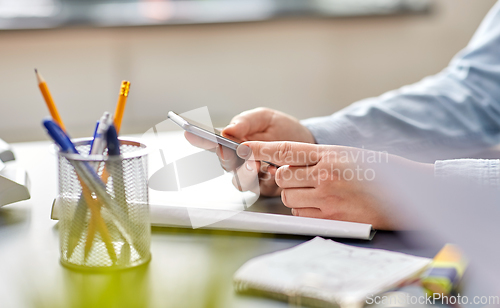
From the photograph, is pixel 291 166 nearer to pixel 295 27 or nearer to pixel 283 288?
pixel 283 288

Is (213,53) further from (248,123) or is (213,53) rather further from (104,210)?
(104,210)

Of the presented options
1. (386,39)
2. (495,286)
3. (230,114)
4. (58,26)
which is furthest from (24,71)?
(495,286)

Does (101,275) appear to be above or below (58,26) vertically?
below

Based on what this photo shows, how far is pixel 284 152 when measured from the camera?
597 millimetres

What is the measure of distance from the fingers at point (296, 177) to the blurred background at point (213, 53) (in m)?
1.55

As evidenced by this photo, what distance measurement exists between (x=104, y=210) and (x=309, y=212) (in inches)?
10.1

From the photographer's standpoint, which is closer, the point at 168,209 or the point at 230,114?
the point at 168,209

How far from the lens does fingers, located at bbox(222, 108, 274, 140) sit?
0.79m

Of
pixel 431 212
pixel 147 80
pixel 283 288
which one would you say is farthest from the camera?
pixel 147 80

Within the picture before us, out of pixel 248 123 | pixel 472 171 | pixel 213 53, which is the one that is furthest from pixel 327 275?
pixel 213 53

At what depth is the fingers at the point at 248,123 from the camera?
2.59 feet

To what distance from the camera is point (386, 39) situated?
7.80 feet

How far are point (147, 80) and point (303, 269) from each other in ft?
6.32

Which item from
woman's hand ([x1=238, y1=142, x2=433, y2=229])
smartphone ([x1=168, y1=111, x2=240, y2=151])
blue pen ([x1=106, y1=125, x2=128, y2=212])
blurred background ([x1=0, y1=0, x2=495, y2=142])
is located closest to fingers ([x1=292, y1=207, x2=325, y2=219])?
woman's hand ([x1=238, y1=142, x2=433, y2=229])
